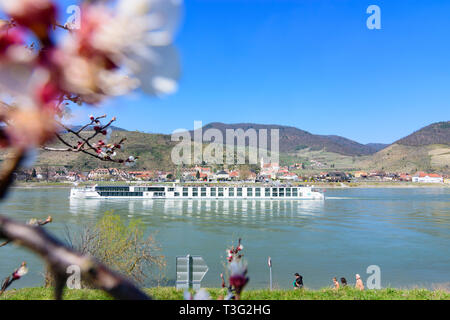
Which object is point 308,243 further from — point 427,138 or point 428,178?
point 427,138

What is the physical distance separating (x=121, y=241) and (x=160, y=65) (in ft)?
40.3

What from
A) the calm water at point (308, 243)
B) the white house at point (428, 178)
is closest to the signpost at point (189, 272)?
the calm water at point (308, 243)

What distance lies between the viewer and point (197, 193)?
2063 inches

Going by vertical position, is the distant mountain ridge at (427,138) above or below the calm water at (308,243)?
above

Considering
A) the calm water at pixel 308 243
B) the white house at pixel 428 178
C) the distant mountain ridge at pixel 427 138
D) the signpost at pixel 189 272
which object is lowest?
the calm water at pixel 308 243

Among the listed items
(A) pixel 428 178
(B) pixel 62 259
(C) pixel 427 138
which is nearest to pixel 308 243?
(B) pixel 62 259

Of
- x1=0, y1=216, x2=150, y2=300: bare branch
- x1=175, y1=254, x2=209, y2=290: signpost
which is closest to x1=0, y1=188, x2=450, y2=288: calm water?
x1=175, y1=254, x2=209, y2=290: signpost

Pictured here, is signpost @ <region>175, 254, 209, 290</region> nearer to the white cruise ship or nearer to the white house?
Answer: the white cruise ship

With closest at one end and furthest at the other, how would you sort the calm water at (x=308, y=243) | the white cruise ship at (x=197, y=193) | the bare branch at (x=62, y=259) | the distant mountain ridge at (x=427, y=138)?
the bare branch at (x=62, y=259), the calm water at (x=308, y=243), the white cruise ship at (x=197, y=193), the distant mountain ridge at (x=427, y=138)

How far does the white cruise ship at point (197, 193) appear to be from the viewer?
50594 mm

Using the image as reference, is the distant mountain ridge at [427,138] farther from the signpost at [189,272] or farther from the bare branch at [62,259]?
the bare branch at [62,259]

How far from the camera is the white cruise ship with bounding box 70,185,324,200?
5059 cm

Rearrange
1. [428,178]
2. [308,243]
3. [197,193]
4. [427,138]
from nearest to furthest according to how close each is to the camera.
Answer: [308,243] < [197,193] < [428,178] < [427,138]
